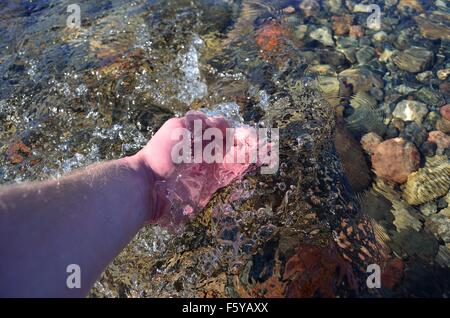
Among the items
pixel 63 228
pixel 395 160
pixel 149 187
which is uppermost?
pixel 63 228

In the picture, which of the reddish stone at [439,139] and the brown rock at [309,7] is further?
the brown rock at [309,7]

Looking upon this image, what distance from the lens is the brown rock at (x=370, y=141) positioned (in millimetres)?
2986

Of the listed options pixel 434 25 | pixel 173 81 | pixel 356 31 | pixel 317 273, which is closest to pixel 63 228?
pixel 317 273

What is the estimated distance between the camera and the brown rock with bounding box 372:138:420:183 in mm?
2838

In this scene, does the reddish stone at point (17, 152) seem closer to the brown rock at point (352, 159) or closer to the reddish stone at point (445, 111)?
the brown rock at point (352, 159)

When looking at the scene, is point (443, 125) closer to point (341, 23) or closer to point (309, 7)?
point (341, 23)

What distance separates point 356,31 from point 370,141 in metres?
1.42

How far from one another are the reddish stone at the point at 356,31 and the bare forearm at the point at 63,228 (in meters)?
2.86

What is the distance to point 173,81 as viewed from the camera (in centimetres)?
331

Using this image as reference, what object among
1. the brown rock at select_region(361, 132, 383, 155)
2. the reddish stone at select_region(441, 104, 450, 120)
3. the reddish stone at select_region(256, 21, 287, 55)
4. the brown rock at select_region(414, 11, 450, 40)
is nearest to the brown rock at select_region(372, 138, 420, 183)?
the brown rock at select_region(361, 132, 383, 155)

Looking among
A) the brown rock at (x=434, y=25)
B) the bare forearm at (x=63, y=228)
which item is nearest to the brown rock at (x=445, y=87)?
the brown rock at (x=434, y=25)

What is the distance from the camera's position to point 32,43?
12.3 ft

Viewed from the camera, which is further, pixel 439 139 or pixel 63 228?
pixel 439 139
